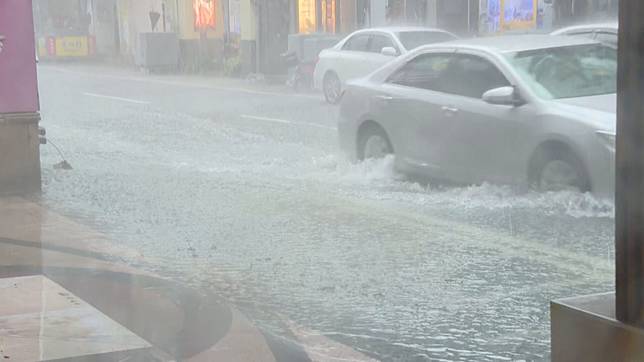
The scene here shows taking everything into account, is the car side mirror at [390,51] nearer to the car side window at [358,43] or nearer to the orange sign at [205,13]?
the car side window at [358,43]

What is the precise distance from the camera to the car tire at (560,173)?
27.0 ft

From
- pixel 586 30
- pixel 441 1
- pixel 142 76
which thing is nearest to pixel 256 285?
pixel 586 30

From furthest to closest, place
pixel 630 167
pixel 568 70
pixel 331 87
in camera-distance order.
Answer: pixel 331 87, pixel 568 70, pixel 630 167

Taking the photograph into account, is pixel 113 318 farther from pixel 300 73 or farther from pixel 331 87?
pixel 300 73

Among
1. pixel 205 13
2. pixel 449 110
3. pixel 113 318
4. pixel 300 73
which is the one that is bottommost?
pixel 113 318

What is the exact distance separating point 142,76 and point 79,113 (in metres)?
11.4

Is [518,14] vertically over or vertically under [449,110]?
over

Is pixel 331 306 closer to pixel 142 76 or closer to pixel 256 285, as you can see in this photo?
pixel 256 285

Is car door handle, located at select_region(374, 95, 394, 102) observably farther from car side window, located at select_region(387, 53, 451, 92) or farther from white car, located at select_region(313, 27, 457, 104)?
white car, located at select_region(313, 27, 457, 104)

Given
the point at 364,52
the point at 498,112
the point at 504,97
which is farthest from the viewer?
the point at 364,52

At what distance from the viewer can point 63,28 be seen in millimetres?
26812

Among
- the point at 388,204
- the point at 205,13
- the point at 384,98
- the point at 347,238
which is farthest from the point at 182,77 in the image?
the point at 347,238

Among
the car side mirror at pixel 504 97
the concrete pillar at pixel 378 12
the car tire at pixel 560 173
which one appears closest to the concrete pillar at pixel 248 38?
the concrete pillar at pixel 378 12

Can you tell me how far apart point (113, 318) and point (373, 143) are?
558 centimetres
